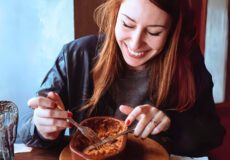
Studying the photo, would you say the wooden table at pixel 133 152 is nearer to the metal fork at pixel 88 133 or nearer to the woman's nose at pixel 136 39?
the metal fork at pixel 88 133

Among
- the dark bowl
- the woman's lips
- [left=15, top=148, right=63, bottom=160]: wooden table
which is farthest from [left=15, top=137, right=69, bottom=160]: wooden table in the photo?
the woman's lips

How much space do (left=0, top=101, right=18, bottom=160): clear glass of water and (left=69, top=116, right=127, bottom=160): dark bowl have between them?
147 mm

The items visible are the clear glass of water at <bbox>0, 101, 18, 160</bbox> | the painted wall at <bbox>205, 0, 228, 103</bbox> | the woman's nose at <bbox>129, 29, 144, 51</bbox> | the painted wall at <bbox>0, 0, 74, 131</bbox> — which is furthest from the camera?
the painted wall at <bbox>205, 0, 228, 103</bbox>

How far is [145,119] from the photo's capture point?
3.31 ft

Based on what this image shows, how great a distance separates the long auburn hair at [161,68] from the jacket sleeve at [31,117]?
0.37 ft

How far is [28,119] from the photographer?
1.17 meters

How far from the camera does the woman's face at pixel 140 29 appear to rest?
1.06 m

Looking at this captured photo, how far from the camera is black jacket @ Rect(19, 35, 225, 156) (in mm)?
1209

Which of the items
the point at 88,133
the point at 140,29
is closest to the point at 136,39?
the point at 140,29

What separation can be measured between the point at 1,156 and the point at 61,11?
0.83 meters

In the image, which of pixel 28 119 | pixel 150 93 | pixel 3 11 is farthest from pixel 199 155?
pixel 3 11

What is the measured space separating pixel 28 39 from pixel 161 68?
67cm

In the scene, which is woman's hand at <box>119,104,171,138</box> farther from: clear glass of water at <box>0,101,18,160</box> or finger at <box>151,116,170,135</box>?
clear glass of water at <box>0,101,18,160</box>

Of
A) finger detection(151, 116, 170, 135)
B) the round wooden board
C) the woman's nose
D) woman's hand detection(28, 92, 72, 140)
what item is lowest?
the round wooden board
